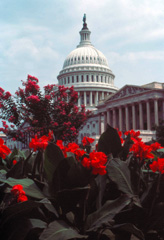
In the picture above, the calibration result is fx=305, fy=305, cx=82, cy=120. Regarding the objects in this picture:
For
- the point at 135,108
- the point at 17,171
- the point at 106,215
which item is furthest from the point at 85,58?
the point at 106,215

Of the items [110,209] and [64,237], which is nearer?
[64,237]

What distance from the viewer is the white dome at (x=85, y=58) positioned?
114 metres

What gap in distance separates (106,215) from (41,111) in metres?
20.9

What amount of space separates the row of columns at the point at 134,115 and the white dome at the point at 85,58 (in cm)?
3667

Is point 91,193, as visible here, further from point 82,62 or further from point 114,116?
point 82,62

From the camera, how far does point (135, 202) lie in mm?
2219

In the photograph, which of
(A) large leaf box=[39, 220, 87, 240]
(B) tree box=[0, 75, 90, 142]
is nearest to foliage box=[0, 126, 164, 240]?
→ (A) large leaf box=[39, 220, 87, 240]

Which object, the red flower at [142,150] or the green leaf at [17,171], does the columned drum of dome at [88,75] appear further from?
the green leaf at [17,171]

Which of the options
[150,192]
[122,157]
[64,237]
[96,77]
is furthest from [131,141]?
[96,77]

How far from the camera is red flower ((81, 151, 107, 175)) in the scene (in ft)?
6.79

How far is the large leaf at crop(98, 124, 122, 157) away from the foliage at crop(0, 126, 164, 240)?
14.1 inches

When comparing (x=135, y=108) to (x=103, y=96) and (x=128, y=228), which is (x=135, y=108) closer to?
(x=103, y=96)

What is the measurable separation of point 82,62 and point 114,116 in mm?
41909

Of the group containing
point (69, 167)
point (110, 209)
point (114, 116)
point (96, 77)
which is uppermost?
point (96, 77)
